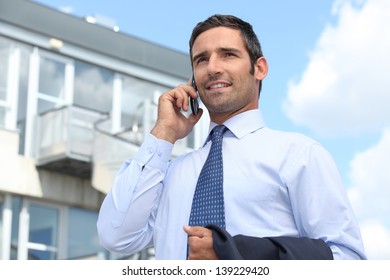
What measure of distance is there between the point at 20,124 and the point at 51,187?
1.40m

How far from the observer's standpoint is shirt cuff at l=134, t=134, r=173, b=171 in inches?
132

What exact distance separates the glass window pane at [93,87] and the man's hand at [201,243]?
624 inches

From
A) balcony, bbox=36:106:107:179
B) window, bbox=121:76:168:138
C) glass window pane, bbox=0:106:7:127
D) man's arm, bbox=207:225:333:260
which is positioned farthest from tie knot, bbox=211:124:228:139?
window, bbox=121:76:168:138

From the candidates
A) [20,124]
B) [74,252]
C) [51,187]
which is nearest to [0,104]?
[20,124]

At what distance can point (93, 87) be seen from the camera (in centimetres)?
1891

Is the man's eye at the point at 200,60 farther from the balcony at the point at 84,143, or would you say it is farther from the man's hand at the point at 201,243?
the balcony at the point at 84,143

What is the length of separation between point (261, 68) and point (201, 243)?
96 centimetres

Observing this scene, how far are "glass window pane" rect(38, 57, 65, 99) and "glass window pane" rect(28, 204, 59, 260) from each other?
7.89ft

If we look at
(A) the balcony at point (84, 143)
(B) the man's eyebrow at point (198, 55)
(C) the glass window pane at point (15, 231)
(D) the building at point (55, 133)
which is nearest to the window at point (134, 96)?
(D) the building at point (55, 133)

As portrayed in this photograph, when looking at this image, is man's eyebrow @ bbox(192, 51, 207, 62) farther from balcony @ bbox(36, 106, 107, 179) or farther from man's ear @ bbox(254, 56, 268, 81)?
balcony @ bbox(36, 106, 107, 179)

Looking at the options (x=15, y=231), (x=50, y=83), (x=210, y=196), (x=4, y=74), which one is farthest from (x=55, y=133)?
(x=210, y=196)

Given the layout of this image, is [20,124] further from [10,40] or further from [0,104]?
Result: [10,40]

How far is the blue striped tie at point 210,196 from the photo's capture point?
3094 millimetres

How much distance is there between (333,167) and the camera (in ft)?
10.2
